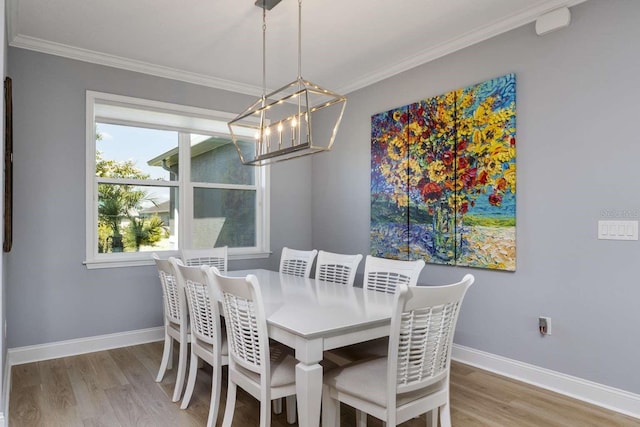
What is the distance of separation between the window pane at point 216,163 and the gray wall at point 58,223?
2.16 ft

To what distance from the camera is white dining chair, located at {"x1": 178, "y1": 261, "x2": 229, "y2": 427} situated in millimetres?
2160

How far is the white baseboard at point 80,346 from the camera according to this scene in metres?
3.21

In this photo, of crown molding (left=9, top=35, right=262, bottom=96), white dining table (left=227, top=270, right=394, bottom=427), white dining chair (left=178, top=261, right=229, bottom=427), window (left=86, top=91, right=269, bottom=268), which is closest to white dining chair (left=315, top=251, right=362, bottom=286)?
white dining table (left=227, top=270, right=394, bottom=427)

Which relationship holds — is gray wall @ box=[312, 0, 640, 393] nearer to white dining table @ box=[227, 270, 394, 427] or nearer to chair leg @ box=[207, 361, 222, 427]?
white dining table @ box=[227, 270, 394, 427]

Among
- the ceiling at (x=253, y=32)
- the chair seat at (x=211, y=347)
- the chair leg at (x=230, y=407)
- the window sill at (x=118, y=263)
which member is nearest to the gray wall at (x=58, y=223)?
the window sill at (x=118, y=263)

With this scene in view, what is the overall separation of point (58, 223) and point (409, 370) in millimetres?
3113

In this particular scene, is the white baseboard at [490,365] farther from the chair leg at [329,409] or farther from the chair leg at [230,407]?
the chair leg at [329,409]

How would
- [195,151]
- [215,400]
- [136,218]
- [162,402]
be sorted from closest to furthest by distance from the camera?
[215,400], [162,402], [136,218], [195,151]

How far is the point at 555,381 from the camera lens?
2.69 meters

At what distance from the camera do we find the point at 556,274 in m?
2.69

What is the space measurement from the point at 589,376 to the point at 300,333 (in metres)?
2.03

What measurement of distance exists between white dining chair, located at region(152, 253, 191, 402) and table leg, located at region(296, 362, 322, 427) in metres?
1.17

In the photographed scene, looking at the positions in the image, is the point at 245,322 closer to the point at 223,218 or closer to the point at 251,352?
the point at 251,352

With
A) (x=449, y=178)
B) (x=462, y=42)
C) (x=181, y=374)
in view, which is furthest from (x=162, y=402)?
(x=462, y=42)
